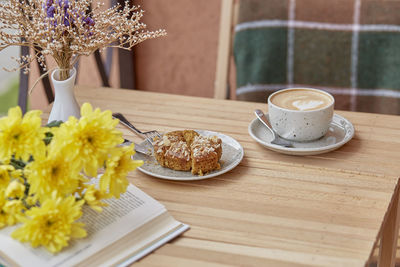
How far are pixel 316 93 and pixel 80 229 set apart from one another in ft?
2.10

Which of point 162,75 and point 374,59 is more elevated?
point 374,59

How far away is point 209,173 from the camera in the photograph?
1.00 metres

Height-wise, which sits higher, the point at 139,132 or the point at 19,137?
the point at 19,137

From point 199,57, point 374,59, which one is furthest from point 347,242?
point 199,57

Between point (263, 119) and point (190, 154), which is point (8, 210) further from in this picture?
point (263, 119)

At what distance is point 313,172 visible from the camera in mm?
1027

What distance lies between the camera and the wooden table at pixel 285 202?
2.61 ft

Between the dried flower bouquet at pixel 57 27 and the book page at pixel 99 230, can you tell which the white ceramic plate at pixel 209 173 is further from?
the dried flower bouquet at pixel 57 27

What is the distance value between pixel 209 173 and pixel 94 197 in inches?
10.5

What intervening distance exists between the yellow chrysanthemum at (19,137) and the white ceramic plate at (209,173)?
0.90 ft

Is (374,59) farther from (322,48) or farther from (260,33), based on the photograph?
(260,33)

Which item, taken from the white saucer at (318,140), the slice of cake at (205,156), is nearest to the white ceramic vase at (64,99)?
the slice of cake at (205,156)

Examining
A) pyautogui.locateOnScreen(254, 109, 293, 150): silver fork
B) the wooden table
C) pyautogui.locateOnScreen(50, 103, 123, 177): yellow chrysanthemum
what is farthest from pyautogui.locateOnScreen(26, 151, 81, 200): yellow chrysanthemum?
pyautogui.locateOnScreen(254, 109, 293, 150): silver fork

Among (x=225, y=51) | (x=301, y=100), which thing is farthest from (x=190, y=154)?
(x=225, y=51)
